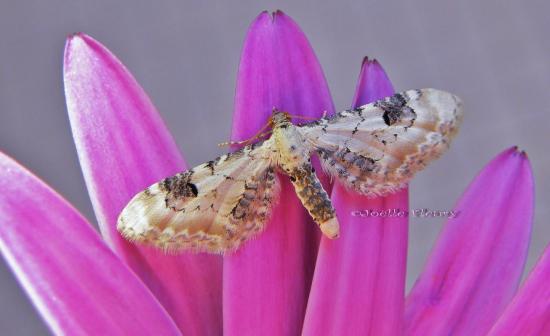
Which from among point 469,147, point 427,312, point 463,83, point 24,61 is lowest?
point 427,312

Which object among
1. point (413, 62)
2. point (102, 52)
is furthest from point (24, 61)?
point (102, 52)

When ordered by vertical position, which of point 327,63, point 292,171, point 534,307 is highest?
point 327,63

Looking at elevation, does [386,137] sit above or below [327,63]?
below

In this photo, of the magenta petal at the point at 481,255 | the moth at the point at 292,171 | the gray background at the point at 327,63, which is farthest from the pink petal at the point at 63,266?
the gray background at the point at 327,63

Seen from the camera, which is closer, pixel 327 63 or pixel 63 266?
pixel 63 266

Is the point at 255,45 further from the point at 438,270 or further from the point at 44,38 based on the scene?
the point at 44,38

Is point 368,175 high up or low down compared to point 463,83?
down

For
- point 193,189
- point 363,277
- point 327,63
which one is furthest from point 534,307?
point 327,63

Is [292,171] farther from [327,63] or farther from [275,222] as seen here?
[327,63]
